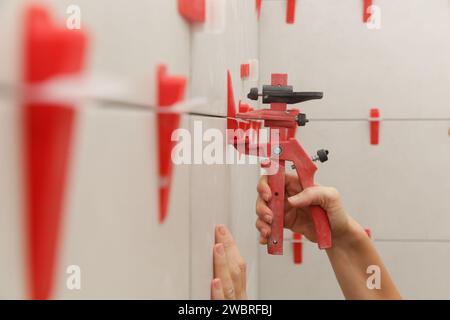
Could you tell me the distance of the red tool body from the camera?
826mm

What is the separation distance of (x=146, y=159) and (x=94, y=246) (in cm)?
10

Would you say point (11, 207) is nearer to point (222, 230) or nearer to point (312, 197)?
point (222, 230)

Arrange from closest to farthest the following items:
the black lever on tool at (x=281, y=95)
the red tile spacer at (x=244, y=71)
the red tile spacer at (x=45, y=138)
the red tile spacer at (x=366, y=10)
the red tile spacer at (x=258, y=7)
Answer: the red tile spacer at (x=45, y=138) < the black lever on tool at (x=281, y=95) < the red tile spacer at (x=244, y=71) < the red tile spacer at (x=258, y=7) < the red tile spacer at (x=366, y=10)

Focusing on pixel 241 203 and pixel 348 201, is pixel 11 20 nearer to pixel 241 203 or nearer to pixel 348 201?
pixel 241 203

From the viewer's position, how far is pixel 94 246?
13.0 inches

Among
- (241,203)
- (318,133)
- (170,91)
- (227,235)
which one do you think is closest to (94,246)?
(170,91)

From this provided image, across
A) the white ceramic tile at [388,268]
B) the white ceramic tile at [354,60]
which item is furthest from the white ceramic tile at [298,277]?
the white ceramic tile at [354,60]

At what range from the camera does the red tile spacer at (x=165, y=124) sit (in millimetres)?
428

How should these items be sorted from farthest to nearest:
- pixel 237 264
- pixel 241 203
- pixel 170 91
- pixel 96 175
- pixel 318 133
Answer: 1. pixel 318 133
2. pixel 241 203
3. pixel 237 264
4. pixel 170 91
5. pixel 96 175

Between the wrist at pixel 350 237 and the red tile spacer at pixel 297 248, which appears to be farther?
the red tile spacer at pixel 297 248

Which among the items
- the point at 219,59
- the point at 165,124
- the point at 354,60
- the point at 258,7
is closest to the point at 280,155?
the point at 219,59

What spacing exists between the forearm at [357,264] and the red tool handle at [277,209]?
0.19 metres

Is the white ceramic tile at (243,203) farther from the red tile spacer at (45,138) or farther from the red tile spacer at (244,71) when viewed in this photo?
the red tile spacer at (45,138)

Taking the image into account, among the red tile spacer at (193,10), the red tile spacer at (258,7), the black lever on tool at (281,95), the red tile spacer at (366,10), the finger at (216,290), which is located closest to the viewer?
the red tile spacer at (193,10)
